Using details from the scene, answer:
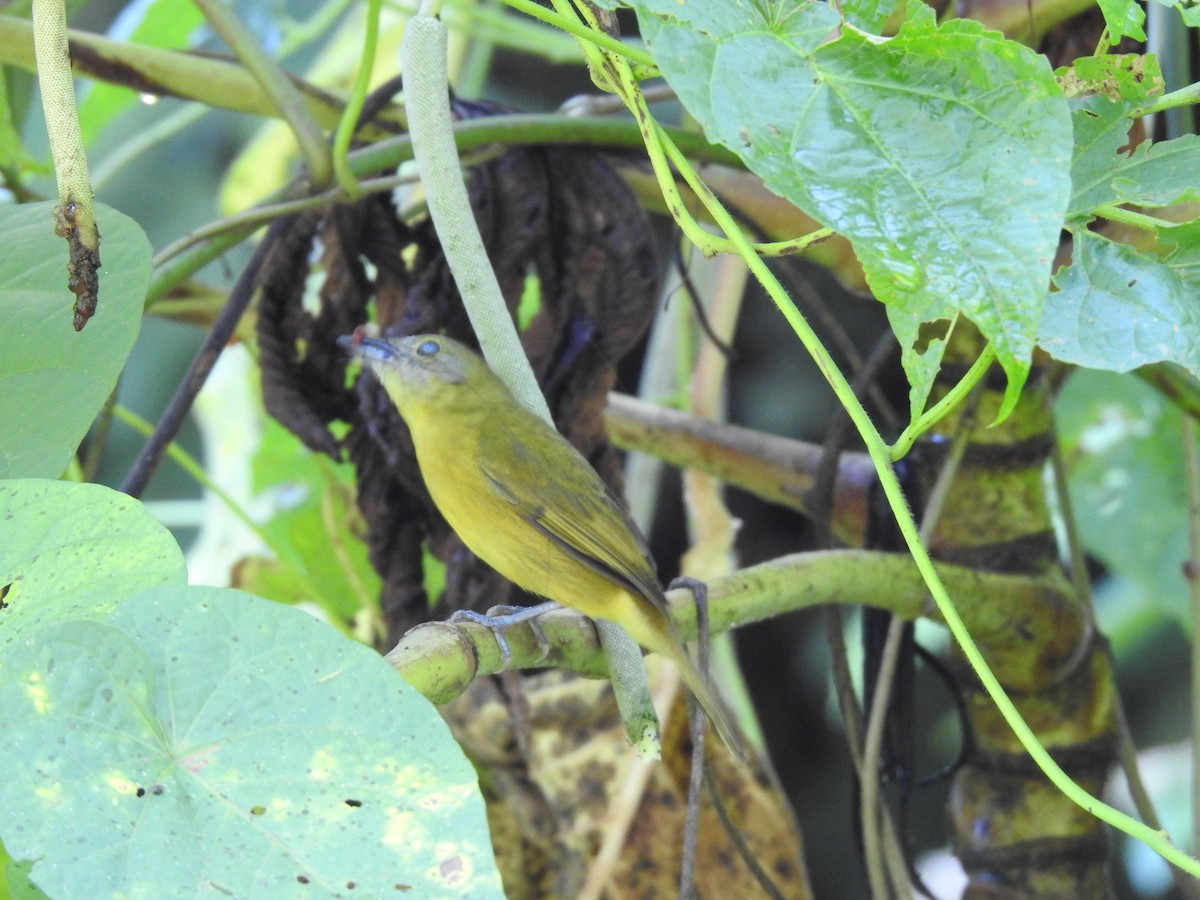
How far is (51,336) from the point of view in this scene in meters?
0.96

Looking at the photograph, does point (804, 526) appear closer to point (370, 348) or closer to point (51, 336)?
point (370, 348)

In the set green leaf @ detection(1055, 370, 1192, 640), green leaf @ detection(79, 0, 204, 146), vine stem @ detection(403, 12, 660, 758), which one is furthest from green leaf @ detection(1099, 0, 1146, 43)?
green leaf @ detection(79, 0, 204, 146)

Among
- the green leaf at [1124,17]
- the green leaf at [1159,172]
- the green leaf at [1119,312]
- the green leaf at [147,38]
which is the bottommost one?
the green leaf at [147,38]

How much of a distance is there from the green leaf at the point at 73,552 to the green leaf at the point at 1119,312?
599 millimetres

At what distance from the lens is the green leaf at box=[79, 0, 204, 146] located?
2137mm

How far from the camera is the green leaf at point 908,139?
2.16ft

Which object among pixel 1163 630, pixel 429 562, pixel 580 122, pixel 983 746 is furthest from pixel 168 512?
pixel 1163 630

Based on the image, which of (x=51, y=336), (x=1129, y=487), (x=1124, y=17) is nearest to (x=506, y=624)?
(x=51, y=336)

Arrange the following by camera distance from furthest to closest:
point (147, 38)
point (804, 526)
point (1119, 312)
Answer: point (804, 526), point (147, 38), point (1119, 312)

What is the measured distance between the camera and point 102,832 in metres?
0.61

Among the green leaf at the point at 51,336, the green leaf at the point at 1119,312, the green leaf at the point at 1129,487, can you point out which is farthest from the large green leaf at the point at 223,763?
the green leaf at the point at 1129,487

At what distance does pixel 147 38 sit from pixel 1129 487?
193 centimetres

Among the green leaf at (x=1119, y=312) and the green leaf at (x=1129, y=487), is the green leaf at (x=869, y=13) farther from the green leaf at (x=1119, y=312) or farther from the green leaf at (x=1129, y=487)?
the green leaf at (x=1129, y=487)

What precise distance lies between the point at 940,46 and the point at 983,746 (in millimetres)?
1092
